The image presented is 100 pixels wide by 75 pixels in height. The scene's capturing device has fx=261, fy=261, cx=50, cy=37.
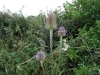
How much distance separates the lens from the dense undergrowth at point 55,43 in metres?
2.47

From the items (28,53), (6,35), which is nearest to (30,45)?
(28,53)

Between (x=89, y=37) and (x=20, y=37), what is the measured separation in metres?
0.91

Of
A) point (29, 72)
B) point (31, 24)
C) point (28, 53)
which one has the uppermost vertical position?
point (31, 24)

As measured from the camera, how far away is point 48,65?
8.30ft

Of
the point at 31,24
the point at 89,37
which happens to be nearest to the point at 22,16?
the point at 31,24

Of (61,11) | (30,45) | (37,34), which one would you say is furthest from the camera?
(61,11)

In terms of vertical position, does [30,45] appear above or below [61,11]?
below

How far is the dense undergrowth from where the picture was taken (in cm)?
247

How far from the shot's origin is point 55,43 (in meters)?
3.10

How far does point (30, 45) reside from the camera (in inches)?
112

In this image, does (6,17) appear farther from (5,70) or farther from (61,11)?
(5,70)

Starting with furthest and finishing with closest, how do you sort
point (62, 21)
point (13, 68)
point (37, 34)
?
1. point (62, 21)
2. point (37, 34)
3. point (13, 68)

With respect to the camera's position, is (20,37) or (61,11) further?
(61,11)

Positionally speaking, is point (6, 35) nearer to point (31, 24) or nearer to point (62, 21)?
point (31, 24)
